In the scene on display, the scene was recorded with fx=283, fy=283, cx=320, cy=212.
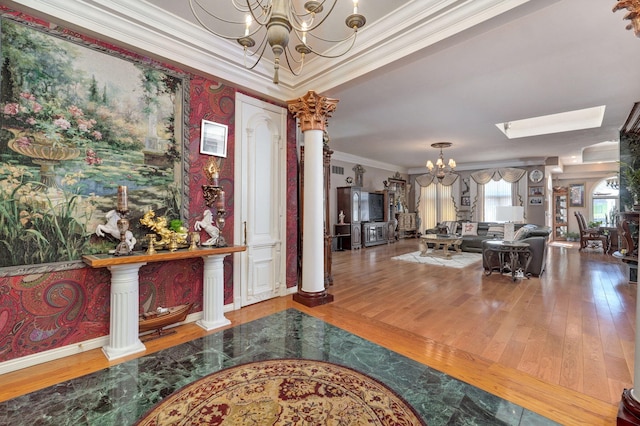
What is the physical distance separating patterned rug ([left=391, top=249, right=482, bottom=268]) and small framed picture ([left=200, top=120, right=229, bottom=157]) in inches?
203

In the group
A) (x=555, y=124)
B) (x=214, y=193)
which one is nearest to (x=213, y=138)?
(x=214, y=193)

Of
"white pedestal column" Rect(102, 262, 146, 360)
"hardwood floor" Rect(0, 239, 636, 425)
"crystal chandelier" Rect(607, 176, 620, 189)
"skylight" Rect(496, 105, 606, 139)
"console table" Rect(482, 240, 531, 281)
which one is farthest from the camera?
"crystal chandelier" Rect(607, 176, 620, 189)

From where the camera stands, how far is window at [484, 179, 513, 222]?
10112 millimetres

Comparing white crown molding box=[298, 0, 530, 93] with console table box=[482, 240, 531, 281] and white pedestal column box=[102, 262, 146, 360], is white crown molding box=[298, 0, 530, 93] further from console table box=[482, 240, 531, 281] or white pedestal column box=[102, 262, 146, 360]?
console table box=[482, 240, 531, 281]

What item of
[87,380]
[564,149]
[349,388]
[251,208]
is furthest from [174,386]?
[564,149]

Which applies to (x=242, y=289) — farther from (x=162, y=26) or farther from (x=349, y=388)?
(x=162, y=26)

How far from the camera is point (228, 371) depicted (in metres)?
2.19

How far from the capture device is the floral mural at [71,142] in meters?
2.21

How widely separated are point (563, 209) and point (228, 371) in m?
14.0

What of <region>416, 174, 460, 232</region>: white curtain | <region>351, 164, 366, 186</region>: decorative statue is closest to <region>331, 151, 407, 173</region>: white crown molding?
<region>351, 164, 366, 186</region>: decorative statue

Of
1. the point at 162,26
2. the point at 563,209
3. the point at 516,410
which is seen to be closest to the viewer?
the point at 516,410

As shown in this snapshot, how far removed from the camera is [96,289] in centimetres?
257

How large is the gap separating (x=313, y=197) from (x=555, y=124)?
20.2 ft

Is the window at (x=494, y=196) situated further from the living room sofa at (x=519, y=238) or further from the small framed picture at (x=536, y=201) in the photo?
the living room sofa at (x=519, y=238)
